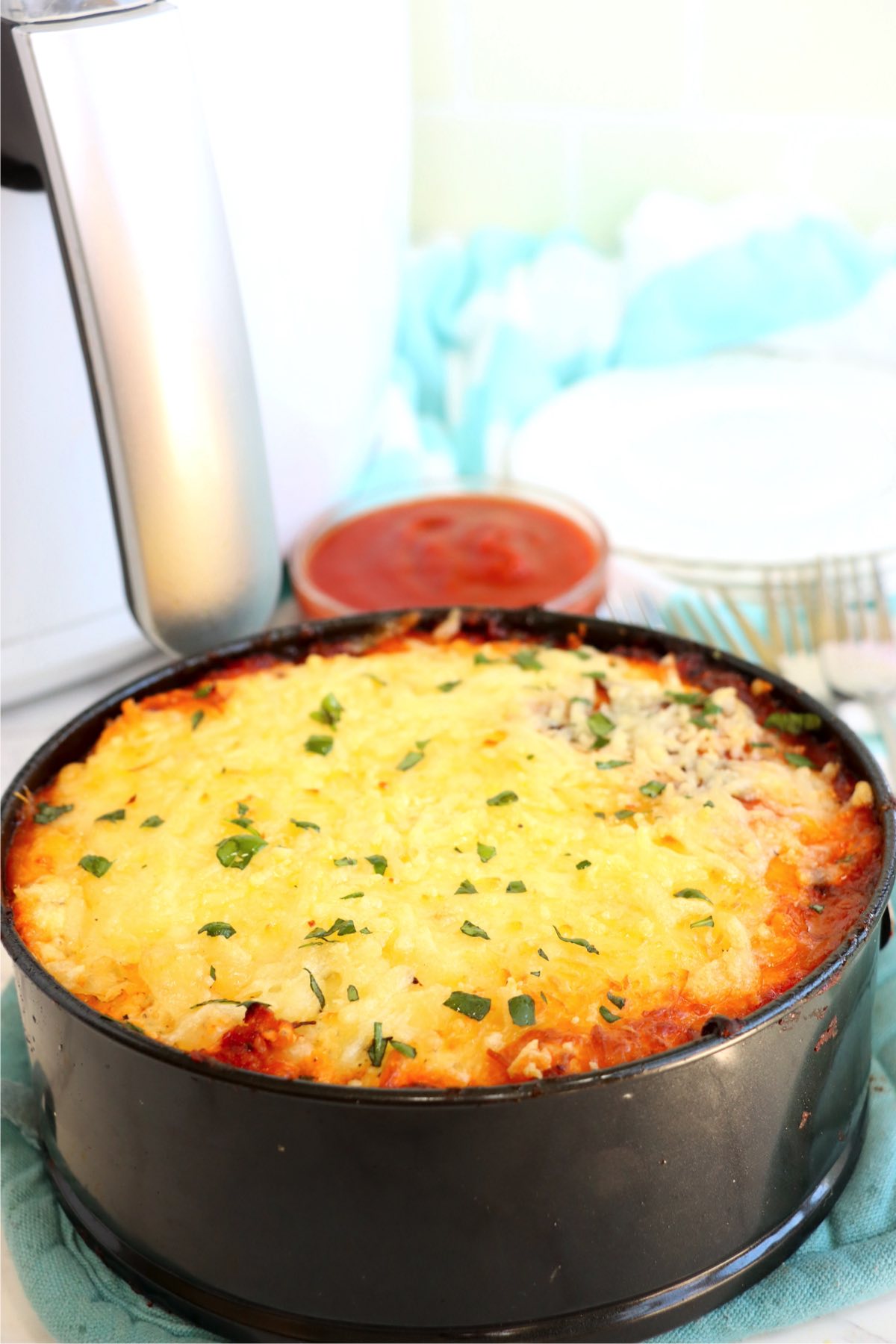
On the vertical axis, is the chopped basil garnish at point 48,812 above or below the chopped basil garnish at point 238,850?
below

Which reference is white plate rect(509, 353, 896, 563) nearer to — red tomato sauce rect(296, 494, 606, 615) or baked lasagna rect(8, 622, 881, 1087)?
red tomato sauce rect(296, 494, 606, 615)

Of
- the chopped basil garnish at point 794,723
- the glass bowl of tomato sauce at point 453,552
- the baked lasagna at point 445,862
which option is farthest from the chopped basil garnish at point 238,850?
the glass bowl of tomato sauce at point 453,552

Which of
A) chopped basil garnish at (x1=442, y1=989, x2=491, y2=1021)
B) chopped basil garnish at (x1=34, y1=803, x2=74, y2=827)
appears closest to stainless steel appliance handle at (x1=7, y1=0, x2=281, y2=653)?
chopped basil garnish at (x1=34, y1=803, x2=74, y2=827)

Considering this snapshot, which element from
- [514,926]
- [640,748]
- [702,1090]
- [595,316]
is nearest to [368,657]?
[640,748]

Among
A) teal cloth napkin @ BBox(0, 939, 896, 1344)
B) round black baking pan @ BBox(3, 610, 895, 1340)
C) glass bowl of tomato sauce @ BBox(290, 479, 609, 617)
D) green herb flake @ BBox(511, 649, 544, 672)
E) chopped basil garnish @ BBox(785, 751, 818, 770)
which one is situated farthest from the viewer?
glass bowl of tomato sauce @ BBox(290, 479, 609, 617)

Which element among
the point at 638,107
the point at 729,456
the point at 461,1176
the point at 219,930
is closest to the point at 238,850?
the point at 219,930

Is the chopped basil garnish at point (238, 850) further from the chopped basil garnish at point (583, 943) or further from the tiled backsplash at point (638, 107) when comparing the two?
the tiled backsplash at point (638, 107)

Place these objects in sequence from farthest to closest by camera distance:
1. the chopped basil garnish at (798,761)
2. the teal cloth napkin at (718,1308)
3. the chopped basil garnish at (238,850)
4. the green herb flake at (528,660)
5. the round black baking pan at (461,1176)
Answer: the green herb flake at (528,660) → the chopped basil garnish at (798,761) → the chopped basil garnish at (238,850) → the teal cloth napkin at (718,1308) → the round black baking pan at (461,1176)
